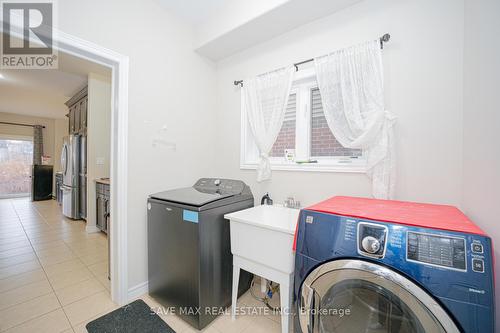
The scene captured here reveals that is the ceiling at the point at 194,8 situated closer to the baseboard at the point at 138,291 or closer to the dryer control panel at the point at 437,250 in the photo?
the dryer control panel at the point at 437,250

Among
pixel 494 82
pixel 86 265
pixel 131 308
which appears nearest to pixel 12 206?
pixel 86 265

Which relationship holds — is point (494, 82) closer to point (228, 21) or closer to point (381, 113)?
point (381, 113)

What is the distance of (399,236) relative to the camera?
30.7 inches

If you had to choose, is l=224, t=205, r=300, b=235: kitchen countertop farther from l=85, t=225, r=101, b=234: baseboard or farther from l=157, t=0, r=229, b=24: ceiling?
l=85, t=225, r=101, b=234: baseboard

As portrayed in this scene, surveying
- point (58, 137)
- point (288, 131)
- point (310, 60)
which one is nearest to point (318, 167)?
point (288, 131)

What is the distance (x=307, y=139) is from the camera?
1.89 m

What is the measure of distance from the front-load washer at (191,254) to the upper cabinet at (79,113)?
3.17 metres

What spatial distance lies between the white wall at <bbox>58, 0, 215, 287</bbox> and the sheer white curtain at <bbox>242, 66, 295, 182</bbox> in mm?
653

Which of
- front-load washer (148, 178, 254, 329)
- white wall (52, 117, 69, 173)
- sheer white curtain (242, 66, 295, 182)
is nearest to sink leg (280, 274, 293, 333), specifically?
front-load washer (148, 178, 254, 329)

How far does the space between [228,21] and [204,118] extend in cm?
100

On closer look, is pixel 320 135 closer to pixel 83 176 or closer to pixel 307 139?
pixel 307 139

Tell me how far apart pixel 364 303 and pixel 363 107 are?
127cm

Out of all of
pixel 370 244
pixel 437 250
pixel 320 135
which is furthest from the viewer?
pixel 320 135

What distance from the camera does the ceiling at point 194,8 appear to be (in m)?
1.89
